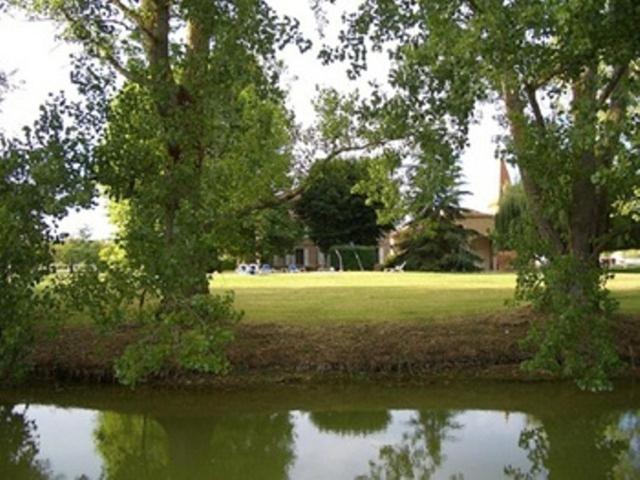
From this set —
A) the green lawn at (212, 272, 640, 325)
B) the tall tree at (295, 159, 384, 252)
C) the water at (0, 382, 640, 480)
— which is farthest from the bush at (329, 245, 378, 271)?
the water at (0, 382, 640, 480)

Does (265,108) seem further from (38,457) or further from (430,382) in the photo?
(38,457)

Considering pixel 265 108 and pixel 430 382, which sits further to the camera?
pixel 265 108

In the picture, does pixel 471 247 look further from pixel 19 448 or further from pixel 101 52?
pixel 19 448

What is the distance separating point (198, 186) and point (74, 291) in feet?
8.08

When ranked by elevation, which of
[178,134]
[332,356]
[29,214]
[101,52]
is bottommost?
[332,356]

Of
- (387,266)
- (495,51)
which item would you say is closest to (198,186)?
(495,51)

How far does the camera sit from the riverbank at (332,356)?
42.5 feet

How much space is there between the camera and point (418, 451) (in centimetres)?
932

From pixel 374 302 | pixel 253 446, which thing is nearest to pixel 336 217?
pixel 374 302

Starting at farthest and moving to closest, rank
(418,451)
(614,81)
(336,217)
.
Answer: (336,217)
(614,81)
(418,451)

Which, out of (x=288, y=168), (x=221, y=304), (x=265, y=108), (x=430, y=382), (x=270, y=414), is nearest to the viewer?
(x=221, y=304)

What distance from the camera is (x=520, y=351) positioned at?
1345 centimetres

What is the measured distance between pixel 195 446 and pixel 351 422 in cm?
236

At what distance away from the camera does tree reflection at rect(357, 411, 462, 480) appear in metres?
8.44
